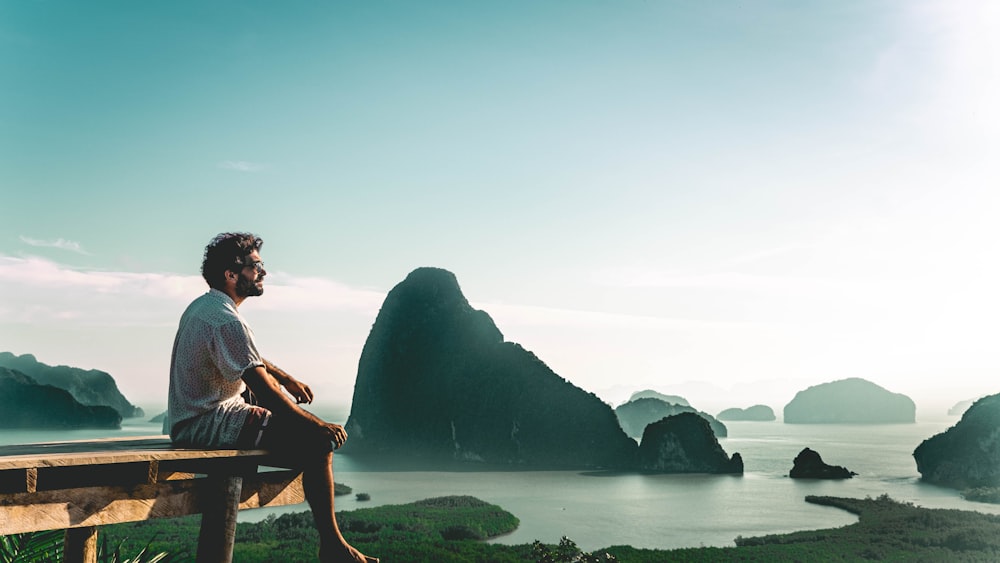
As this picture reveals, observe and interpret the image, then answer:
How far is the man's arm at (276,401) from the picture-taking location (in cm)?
295

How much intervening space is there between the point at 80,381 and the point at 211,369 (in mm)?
206151

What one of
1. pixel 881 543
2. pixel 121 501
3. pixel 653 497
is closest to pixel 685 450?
pixel 653 497

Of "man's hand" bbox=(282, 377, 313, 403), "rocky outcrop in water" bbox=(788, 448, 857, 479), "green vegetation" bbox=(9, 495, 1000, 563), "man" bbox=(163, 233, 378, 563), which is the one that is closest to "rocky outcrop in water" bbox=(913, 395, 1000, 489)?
"rocky outcrop in water" bbox=(788, 448, 857, 479)

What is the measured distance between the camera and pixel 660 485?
72938 mm

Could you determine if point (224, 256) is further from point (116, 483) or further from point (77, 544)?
point (77, 544)

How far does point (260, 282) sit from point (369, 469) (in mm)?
86526

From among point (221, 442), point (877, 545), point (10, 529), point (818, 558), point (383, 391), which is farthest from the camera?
point (383, 391)

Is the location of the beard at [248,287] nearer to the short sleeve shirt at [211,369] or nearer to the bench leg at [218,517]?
the short sleeve shirt at [211,369]

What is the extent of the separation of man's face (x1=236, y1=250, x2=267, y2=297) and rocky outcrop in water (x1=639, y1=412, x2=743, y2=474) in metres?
84.3

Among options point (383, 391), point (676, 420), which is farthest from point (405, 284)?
point (676, 420)

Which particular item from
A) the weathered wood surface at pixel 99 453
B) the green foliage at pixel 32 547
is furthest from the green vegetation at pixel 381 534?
the weathered wood surface at pixel 99 453

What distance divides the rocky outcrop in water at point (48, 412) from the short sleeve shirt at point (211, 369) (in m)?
151

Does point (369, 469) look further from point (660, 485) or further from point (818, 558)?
point (818, 558)

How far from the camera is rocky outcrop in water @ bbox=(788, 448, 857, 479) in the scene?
7919cm
